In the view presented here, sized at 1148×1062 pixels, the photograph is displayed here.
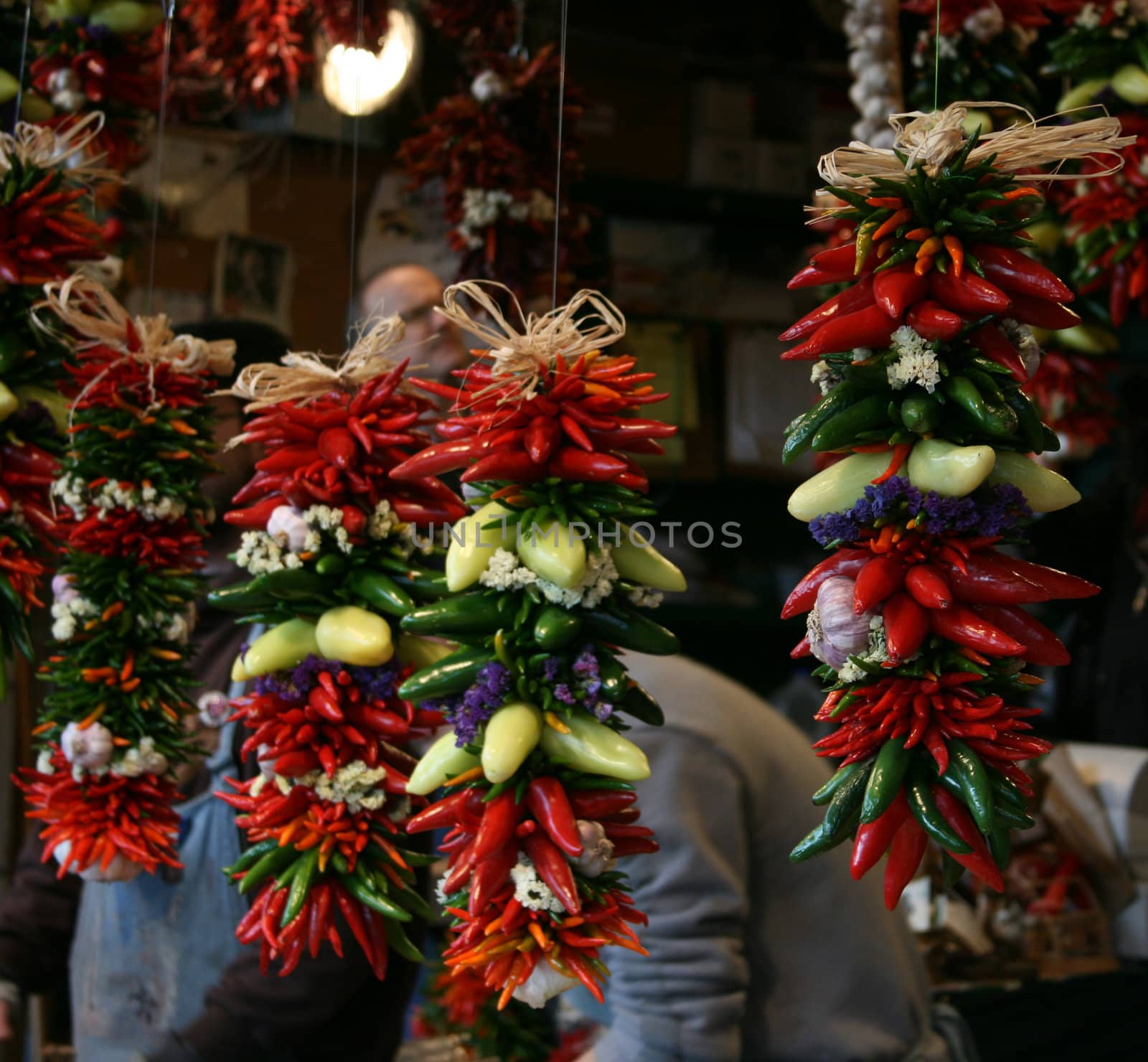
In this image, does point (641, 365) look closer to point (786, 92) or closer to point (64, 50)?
point (786, 92)

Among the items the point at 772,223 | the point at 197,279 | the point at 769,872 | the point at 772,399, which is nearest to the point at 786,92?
the point at 772,223

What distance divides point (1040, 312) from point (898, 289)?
12 cm

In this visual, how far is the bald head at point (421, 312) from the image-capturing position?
6.30ft

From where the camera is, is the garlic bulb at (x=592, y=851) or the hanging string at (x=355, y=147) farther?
the hanging string at (x=355, y=147)

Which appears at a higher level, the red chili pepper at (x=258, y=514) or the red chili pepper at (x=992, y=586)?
the red chili pepper at (x=258, y=514)

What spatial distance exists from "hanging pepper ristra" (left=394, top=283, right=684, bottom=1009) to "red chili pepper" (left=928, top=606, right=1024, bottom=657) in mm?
243

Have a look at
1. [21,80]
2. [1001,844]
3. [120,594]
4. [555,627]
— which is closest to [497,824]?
[555,627]

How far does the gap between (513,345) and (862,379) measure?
303 mm

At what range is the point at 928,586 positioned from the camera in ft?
2.71

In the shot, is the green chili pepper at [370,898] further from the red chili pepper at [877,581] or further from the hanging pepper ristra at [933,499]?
the red chili pepper at [877,581]

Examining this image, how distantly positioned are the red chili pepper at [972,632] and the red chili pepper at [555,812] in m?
0.33

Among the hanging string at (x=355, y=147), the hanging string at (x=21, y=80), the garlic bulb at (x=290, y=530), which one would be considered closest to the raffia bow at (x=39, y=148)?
the hanging string at (x=21, y=80)

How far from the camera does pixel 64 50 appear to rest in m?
1.66

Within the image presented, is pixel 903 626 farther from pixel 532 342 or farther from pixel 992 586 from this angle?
pixel 532 342
